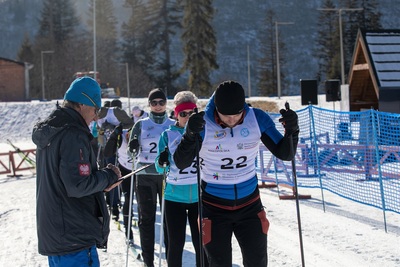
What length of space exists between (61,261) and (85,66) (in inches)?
2841

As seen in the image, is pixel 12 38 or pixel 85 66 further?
pixel 12 38

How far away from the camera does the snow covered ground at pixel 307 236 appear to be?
21.9 feet

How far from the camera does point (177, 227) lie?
504 centimetres

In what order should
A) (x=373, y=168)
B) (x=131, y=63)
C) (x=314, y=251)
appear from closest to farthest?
(x=314, y=251)
(x=373, y=168)
(x=131, y=63)

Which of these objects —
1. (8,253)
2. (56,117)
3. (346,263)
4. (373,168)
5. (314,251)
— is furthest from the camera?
(373,168)

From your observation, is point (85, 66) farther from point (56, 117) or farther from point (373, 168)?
point (56, 117)

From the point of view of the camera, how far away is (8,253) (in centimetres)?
747

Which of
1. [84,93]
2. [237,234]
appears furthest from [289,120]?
[84,93]

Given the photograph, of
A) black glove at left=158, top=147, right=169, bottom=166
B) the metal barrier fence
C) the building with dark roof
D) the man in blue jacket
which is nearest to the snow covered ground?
the metal barrier fence

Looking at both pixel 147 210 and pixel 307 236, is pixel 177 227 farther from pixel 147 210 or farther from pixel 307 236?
pixel 307 236

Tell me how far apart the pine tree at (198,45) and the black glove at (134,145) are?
4382 centimetres

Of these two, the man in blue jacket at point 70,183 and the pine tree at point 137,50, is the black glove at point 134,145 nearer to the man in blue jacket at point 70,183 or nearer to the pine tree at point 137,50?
the man in blue jacket at point 70,183

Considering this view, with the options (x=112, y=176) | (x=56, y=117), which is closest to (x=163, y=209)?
(x=112, y=176)

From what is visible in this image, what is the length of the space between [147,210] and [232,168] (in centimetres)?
213
